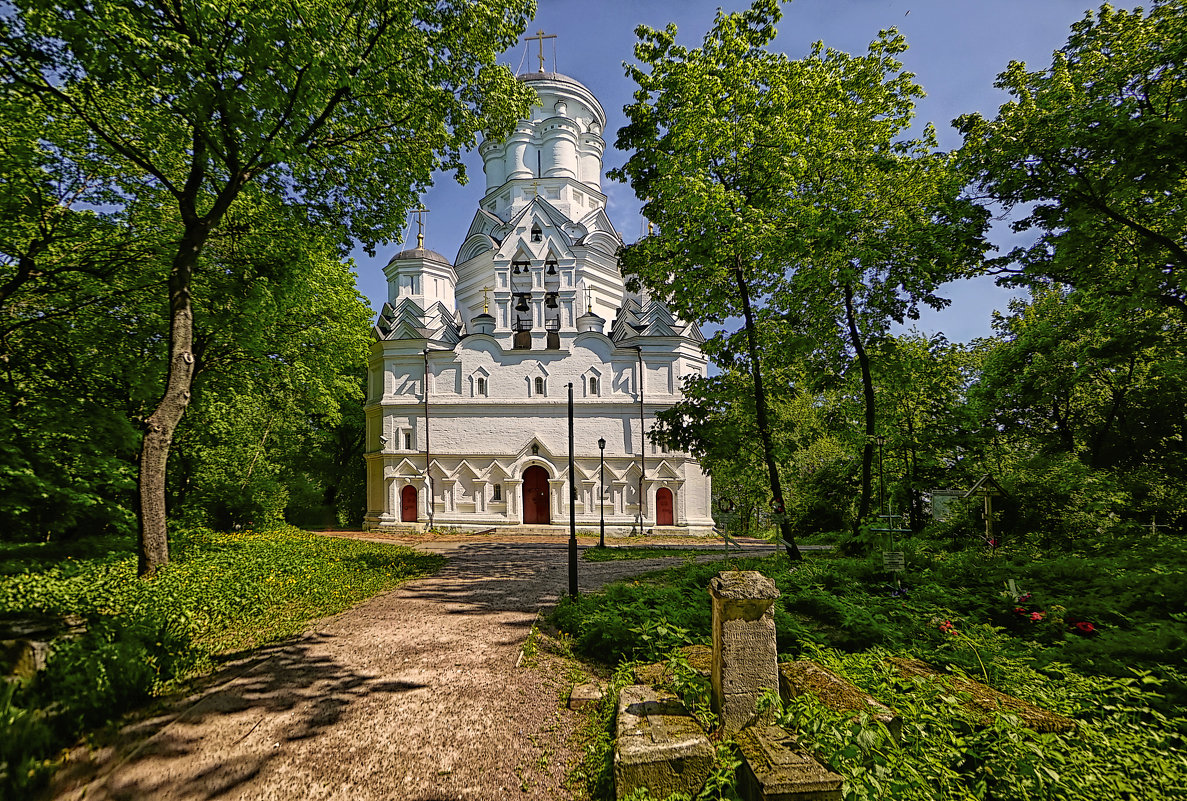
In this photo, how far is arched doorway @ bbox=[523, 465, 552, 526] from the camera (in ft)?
81.3

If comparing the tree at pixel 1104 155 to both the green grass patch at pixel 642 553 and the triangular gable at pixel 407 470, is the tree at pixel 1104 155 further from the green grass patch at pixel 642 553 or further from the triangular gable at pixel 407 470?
the triangular gable at pixel 407 470

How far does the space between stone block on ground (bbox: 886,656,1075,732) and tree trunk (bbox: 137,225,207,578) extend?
11177 mm

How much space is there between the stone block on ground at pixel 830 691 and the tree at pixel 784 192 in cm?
672

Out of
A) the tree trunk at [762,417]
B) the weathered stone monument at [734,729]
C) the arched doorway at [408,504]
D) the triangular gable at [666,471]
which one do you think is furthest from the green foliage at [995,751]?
the arched doorway at [408,504]

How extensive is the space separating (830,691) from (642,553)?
12.8 metres

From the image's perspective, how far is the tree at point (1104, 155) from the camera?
30.2 feet

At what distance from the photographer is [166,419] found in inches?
327

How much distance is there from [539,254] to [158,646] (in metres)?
23.6

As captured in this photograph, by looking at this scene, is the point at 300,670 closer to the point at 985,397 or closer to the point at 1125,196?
the point at 1125,196

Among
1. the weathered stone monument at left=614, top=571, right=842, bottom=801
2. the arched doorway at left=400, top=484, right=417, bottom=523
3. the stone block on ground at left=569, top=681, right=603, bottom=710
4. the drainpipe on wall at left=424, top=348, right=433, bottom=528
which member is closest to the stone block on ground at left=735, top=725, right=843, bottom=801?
the weathered stone monument at left=614, top=571, right=842, bottom=801

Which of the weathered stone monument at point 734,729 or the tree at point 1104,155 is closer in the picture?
the weathered stone monument at point 734,729

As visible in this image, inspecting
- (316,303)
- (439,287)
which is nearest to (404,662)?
(316,303)

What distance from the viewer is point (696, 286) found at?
1158 cm

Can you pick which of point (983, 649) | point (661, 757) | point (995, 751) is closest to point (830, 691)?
point (995, 751)
